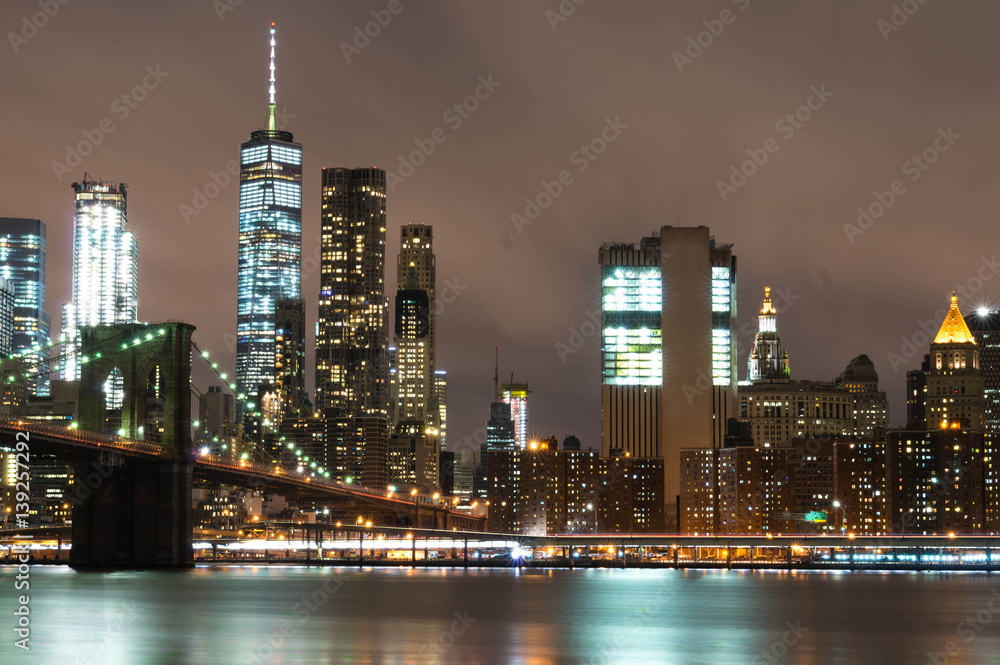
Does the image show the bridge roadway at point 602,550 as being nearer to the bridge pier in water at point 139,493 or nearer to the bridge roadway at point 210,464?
the bridge roadway at point 210,464

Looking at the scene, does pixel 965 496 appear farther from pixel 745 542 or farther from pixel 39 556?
pixel 39 556

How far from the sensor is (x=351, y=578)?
374ft

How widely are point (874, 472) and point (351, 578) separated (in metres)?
99.7

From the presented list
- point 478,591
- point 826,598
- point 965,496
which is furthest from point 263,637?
point 965,496

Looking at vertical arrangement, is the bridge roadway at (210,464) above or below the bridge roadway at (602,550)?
above

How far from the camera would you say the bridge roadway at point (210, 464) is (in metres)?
89.9

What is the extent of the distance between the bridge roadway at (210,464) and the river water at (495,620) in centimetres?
777

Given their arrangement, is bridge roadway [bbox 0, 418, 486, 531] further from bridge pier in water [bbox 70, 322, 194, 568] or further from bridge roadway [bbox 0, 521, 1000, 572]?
bridge roadway [bbox 0, 521, 1000, 572]

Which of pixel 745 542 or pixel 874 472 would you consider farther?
pixel 874 472

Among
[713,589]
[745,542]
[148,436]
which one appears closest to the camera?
[713,589]

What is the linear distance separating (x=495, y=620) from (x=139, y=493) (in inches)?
1412

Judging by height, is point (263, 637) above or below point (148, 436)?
below

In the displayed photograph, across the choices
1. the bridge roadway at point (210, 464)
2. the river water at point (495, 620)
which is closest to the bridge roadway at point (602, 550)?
the bridge roadway at point (210, 464)

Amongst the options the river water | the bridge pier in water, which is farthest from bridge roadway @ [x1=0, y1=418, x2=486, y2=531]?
the river water
